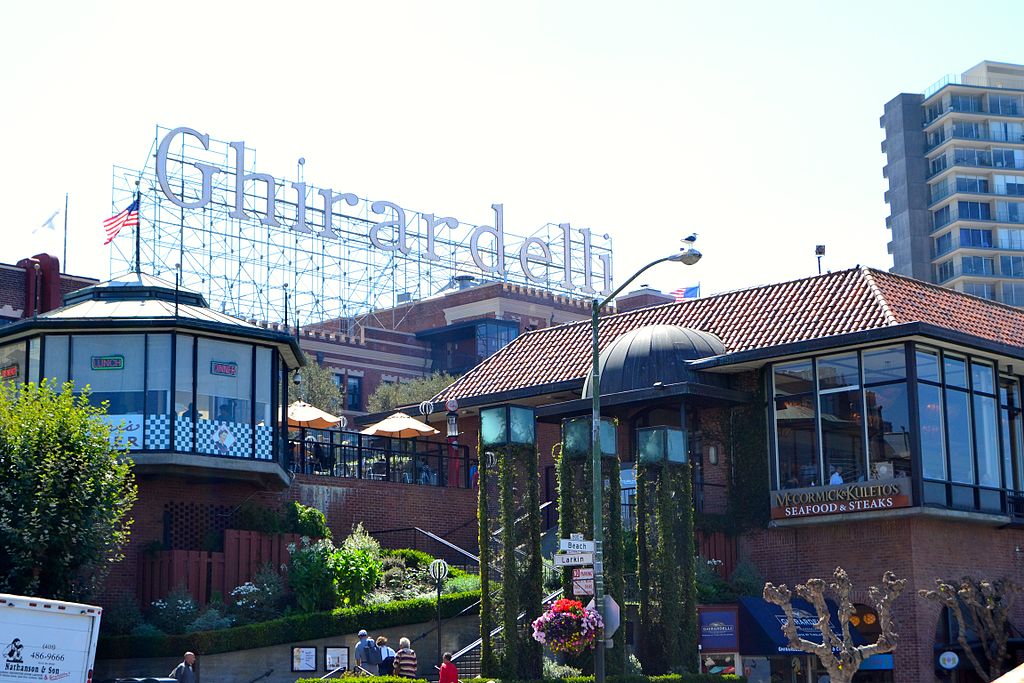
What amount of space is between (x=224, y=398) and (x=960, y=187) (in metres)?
91.4

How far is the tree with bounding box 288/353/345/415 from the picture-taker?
238 feet

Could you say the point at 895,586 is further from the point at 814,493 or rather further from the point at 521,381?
the point at 521,381

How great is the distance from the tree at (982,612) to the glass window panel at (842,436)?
3.61m

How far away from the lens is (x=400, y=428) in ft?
149

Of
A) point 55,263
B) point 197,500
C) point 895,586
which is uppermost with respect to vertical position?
point 55,263

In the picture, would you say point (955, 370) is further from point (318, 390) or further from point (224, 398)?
point (318, 390)

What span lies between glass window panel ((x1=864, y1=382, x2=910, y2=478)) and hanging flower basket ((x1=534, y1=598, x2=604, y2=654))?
1200 centimetres

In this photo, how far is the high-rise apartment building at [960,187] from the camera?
116312 millimetres

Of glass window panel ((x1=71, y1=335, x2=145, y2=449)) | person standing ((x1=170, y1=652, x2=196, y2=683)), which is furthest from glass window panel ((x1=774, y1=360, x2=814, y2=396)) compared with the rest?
person standing ((x1=170, y1=652, x2=196, y2=683))

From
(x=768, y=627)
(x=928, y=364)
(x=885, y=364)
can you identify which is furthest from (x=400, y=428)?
(x=928, y=364)

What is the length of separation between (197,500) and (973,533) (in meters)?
20.2

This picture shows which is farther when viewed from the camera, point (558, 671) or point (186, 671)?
point (558, 671)

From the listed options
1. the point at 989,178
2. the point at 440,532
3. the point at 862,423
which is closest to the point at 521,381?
the point at 440,532

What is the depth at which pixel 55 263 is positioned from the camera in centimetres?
4962
